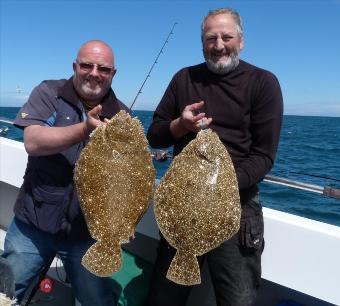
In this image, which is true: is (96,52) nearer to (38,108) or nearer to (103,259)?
(38,108)

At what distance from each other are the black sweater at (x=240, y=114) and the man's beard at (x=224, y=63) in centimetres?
6

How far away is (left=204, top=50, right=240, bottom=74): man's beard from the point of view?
2879 millimetres

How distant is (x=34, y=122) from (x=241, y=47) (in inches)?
62.6

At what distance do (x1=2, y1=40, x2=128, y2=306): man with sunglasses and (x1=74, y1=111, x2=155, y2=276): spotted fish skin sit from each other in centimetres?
33

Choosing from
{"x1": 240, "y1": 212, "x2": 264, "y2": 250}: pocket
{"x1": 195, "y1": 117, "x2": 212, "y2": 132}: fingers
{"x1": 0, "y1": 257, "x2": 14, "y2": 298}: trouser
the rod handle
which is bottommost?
{"x1": 0, "y1": 257, "x2": 14, "y2": 298}: trouser

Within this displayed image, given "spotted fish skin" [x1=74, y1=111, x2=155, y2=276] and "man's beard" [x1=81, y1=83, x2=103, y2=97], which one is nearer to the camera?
"spotted fish skin" [x1=74, y1=111, x2=155, y2=276]

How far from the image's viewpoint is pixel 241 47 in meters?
2.92

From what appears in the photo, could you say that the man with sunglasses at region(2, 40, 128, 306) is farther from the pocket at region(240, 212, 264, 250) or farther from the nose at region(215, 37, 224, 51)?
the pocket at region(240, 212, 264, 250)

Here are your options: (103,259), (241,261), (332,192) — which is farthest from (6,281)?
(332,192)

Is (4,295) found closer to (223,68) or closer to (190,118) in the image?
(190,118)

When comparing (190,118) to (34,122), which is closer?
(190,118)

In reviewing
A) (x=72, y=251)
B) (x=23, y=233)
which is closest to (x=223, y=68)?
(x=72, y=251)

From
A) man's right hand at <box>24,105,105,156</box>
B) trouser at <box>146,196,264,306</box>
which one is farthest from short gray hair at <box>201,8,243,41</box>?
trouser at <box>146,196,264,306</box>

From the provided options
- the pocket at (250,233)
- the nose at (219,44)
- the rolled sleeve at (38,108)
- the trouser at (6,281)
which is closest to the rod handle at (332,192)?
the pocket at (250,233)
